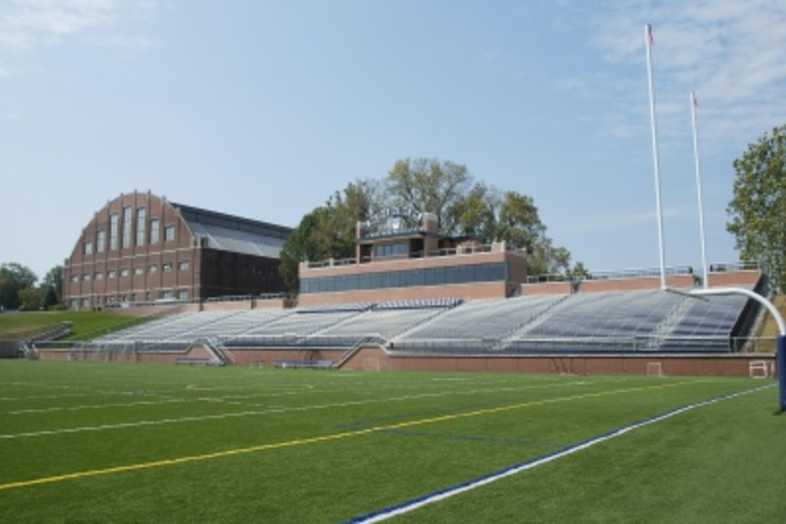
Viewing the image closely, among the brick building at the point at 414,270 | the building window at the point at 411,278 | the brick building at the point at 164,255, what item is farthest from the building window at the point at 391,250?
the brick building at the point at 164,255

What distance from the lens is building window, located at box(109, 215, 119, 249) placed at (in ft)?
303

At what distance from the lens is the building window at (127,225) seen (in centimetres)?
9000

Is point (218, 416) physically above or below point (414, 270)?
below

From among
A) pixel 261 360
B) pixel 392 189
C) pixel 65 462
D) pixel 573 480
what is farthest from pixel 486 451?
pixel 392 189

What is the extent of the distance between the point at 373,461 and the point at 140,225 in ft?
285

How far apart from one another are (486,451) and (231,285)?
7779 centimetres

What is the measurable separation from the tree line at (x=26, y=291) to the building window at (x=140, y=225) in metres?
20.8

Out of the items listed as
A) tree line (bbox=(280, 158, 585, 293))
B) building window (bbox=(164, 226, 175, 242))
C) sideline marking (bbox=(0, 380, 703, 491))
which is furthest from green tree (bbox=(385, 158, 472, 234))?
sideline marking (bbox=(0, 380, 703, 491))

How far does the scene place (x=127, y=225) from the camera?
298 feet

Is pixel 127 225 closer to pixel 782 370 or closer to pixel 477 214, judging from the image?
pixel 477 214

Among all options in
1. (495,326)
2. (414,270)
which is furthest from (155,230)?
(495,326)

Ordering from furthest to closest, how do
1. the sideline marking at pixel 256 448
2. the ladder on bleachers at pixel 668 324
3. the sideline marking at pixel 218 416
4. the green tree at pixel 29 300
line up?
the green tree at pixel 29 300 → the ladder on bleachers at pixel 668 324 → the sideline marking at pixel 218 416 → the sideline marking at pixel 256 448

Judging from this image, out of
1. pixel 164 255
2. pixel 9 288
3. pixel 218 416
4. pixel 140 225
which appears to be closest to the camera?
pixel 218 416

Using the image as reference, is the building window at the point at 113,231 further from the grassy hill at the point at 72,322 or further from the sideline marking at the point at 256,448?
the sideline marking at the point at 256,448
